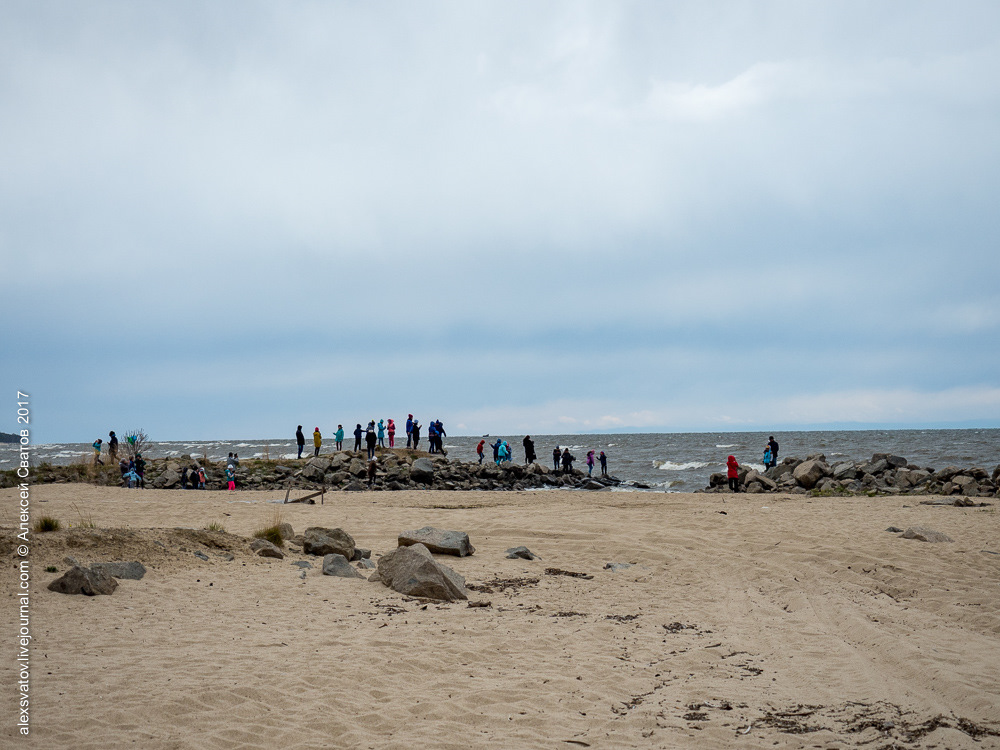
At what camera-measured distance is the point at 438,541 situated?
1219 centimetres

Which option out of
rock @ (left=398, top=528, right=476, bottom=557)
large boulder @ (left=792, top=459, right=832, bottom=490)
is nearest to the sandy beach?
rock @ (left=398, top=528, right=476, bottom=557)

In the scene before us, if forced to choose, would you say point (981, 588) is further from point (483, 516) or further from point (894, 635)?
point (483, 516)

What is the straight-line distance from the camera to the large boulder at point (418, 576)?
930cm

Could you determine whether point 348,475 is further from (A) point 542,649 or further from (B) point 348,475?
(A) point 542,649

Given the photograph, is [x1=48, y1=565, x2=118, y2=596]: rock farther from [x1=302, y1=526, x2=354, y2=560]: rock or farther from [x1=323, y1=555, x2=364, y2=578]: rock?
[x1=302, y1=526, x2=354, y2=560]: rock

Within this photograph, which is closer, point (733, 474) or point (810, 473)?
point (733, 474)

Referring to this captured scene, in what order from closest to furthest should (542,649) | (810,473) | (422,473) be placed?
(542,649) < (810,473) < (422,473)

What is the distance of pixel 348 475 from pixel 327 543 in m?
21.1

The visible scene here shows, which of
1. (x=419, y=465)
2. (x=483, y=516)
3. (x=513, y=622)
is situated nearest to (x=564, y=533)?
(x=483, y=516)

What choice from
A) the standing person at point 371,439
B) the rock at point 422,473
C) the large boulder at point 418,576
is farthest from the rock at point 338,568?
the standing person at point 371,439

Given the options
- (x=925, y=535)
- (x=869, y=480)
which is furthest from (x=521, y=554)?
(x=869, y=480)

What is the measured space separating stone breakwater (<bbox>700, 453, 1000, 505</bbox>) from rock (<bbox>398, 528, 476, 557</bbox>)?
57.9 feet

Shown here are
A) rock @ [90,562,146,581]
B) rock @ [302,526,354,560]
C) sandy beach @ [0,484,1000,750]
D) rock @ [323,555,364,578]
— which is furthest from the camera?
rock @ [302,526,354,560]

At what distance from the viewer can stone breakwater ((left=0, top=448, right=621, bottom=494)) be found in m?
30.9
